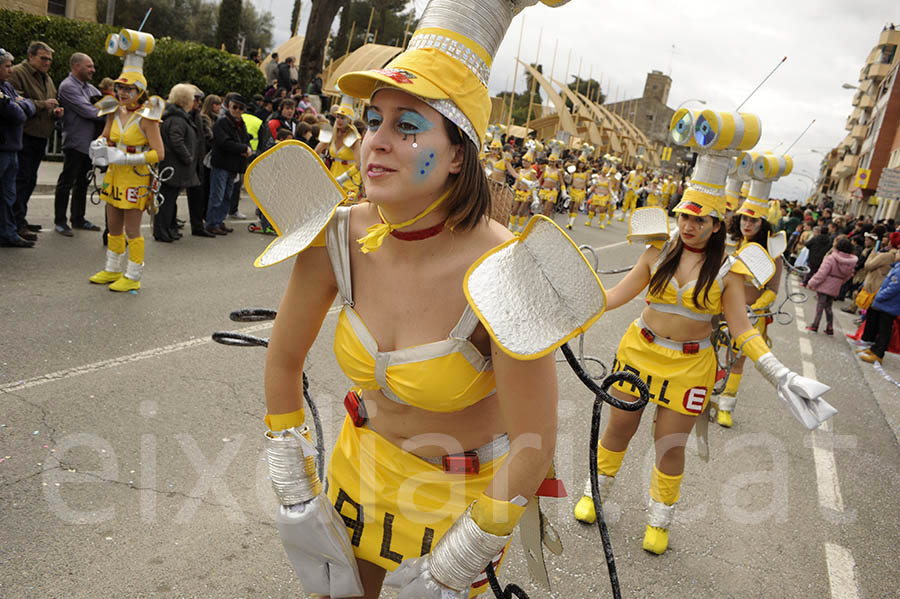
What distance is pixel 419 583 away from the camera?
5.47ft

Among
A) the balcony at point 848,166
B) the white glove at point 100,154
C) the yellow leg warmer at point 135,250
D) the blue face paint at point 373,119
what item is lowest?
the yellow leg warmer at point 135,250

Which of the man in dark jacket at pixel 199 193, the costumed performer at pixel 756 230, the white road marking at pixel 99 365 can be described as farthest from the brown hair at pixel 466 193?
the man in dark jacket at pixel 199 193

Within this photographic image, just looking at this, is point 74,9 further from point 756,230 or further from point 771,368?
point 771,368

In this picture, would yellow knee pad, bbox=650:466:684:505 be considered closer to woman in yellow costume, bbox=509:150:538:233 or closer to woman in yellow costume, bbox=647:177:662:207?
woman in yellow costume, bbox=509:150:538:233

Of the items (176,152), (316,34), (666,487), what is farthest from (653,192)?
(666,487)

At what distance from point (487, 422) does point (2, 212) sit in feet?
24.6

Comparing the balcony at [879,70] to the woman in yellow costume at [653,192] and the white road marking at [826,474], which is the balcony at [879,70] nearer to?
the woman in yellow costume at [653,192]

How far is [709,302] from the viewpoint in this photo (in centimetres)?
384

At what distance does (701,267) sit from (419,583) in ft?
9.23

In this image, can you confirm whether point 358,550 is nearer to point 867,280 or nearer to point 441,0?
point 441,0

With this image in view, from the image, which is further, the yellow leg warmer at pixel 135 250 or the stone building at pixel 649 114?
the stone building at pixel 649 114

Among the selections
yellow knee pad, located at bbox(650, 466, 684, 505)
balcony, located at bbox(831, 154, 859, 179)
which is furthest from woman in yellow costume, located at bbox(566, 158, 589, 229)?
balcony, located at bbox(831, 154, 859, 179)

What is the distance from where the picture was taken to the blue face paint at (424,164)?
1627mm

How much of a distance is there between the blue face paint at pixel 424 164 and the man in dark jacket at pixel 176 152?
26.1 ft
